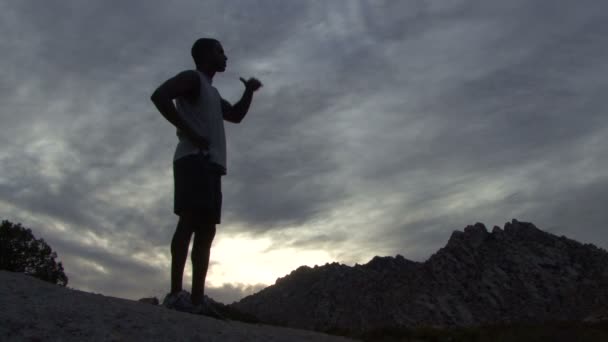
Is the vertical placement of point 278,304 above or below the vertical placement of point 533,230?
below

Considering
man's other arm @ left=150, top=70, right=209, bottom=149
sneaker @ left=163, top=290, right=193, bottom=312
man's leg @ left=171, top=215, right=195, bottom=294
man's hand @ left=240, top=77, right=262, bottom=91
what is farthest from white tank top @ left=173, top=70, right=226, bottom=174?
sneaker @ left=163, top=290, right=193, bottom=312

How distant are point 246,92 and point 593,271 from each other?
66.3 feet

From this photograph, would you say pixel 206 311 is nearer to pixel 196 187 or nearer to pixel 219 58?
pixel 196 187

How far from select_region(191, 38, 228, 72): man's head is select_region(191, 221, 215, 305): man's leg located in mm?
2111

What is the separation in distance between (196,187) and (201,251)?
0.82 metres

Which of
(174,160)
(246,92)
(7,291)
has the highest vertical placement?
(246,92)

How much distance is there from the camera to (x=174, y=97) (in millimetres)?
7531

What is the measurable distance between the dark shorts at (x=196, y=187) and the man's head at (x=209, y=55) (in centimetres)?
141

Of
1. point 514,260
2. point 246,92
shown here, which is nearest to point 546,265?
point 514,260

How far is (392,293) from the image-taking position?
2433 cm

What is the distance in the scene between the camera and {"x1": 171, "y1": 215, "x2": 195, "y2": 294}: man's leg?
24.1 ft

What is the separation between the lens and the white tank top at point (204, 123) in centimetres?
762

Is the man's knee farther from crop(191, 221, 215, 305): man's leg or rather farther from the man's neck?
the man's neck

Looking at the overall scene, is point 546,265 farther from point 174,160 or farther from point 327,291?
point 174,160
